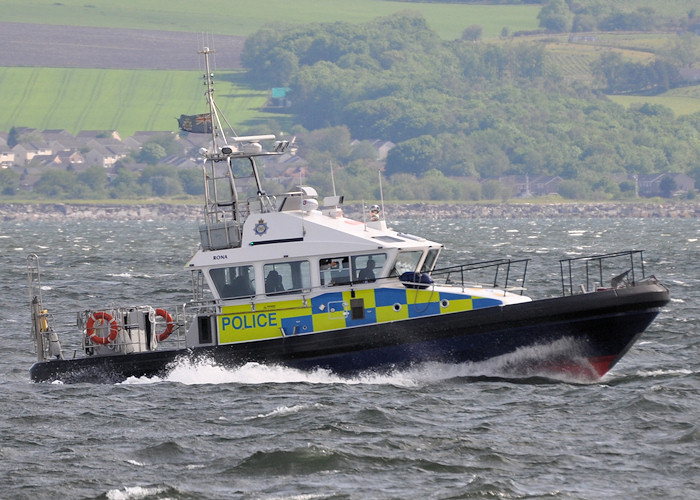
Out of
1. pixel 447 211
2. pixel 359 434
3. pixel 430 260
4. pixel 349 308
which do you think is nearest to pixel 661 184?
pixel 447 211

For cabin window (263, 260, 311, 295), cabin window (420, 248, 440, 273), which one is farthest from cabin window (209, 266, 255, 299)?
cabin window (420, 248, 440, 273)

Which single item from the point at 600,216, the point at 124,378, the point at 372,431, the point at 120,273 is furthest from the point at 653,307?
the point at 600,216

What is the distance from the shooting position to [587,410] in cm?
1888

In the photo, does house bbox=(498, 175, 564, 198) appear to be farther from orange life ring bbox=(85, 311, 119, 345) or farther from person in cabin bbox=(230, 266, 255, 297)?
person in cabin bbox=(230, 266, 255, 297)

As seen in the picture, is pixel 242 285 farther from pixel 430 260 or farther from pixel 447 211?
pixel 447 211

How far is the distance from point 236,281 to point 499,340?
413cm

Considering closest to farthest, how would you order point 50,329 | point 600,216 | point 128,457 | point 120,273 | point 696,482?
point 696,482
point 128,457
point 50,329
point 120,273
point 600,216

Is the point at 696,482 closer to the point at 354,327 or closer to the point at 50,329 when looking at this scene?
the point at 354,327

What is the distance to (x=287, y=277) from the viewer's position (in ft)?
69.3

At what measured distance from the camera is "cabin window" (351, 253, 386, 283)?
68.7ft

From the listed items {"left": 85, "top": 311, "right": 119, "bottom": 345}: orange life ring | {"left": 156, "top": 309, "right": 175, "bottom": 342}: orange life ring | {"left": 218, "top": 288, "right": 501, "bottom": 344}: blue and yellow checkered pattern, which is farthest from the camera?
{"left": 156, "top": 309, "right": 175, "bottom": 342}: orange life ring

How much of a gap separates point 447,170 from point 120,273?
495ft

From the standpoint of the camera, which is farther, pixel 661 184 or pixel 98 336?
pixel 661 184

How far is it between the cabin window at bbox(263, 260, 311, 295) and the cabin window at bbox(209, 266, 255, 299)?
0.26 meters
